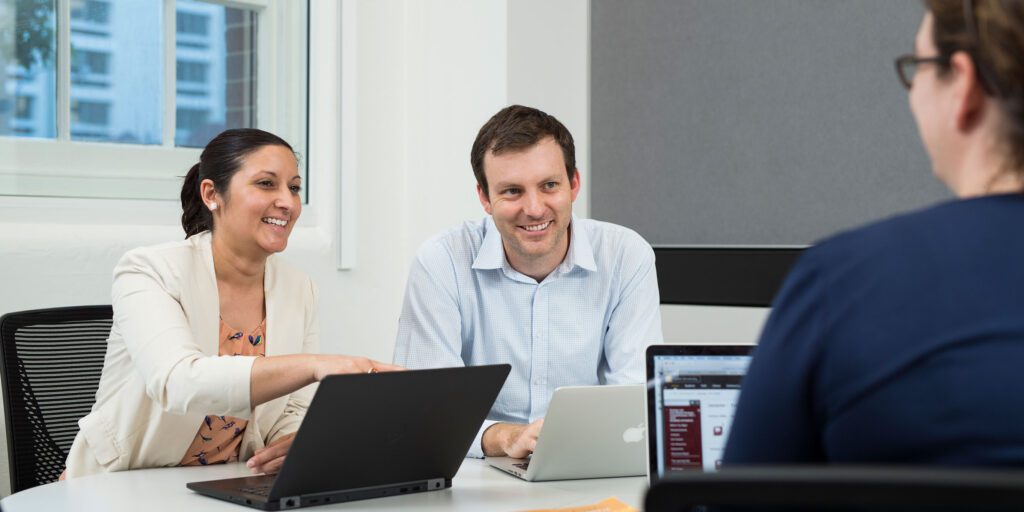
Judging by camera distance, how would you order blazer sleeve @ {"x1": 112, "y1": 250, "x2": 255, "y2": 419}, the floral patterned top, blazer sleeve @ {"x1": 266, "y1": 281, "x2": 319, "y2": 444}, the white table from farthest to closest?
blazer sleeve @ {"x1": 266, "y1": 281, "x2": 319, "y2": 444} → the floral patterned top → blazer sleeve @ {"x1": 112, "y1": 250, "x2": 255, "y2": 419} → the white table

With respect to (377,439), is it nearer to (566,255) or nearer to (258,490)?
(258,490)

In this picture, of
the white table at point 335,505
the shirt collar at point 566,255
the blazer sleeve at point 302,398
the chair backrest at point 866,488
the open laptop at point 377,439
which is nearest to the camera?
the chair backrest at point 866,488

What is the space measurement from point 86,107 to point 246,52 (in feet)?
2.04


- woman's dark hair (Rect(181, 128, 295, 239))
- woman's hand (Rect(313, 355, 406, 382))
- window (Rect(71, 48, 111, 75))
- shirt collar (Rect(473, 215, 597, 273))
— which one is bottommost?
woman's hand (Rect(313, 355, 406, 382))

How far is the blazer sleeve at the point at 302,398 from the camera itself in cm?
242

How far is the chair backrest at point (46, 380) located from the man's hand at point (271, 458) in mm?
710

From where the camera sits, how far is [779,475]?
62cm

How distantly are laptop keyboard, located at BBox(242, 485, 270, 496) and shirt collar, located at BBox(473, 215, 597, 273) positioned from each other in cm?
90

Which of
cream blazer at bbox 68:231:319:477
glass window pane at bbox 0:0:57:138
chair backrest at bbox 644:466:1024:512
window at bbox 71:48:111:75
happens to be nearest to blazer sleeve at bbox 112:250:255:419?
cream blazer at bbox 68:231:319:477

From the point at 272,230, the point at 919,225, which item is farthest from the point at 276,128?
the point at 919,225

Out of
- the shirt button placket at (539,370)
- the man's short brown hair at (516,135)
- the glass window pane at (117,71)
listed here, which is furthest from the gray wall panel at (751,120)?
the glass window pane at (117,71)

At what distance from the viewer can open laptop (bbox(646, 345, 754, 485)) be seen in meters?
1.64

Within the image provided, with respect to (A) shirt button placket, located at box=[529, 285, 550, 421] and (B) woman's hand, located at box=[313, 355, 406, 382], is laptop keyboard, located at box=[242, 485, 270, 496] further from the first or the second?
(A) shirt button placket, located at box=[529, 285, 550, 421]

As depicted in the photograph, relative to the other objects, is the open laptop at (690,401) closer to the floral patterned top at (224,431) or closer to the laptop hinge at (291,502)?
the laptop hinge at (291,502)
